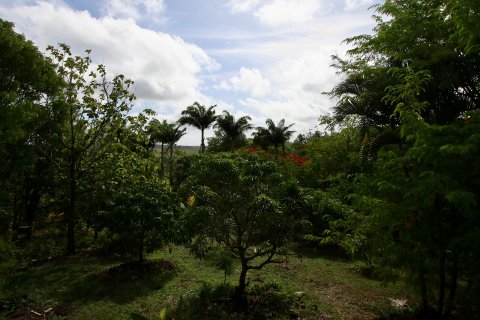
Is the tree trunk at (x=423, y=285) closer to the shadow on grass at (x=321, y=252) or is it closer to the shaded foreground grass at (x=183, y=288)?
the shaded foreground grass at (x=183, y=288)

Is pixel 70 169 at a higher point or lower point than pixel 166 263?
higher

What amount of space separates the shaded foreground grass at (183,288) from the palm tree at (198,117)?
73.8 feet

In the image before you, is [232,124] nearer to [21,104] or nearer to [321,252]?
[321,252]

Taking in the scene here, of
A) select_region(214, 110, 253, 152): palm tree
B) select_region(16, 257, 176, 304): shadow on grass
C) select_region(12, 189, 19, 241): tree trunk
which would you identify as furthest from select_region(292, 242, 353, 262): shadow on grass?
select_region(214, 110, 253, 152): palm tree

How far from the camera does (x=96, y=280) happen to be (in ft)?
31.7

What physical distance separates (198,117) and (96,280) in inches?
977

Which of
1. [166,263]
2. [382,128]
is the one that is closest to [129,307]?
[166,263]

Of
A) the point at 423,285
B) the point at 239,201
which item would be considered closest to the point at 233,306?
the point at 239,201

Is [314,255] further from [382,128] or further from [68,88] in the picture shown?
[68,88]

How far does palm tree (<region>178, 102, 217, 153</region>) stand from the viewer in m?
33.3

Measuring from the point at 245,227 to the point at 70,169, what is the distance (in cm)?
798

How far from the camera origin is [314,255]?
13.5m

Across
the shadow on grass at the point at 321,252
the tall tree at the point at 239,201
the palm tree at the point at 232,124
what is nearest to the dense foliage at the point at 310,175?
→ the tall tree at the point at 239,201

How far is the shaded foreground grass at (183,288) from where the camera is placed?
7.75 m
